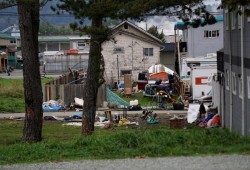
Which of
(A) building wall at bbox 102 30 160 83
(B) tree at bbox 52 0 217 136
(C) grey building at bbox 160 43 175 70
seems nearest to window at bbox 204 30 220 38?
(A) building wall at bbox 102 30 160 83

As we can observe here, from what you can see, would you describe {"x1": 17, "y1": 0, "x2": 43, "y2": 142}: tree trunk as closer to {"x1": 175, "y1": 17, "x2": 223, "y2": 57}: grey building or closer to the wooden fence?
the wooden fence

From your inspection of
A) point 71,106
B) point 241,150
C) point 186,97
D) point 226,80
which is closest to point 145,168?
point 241,150

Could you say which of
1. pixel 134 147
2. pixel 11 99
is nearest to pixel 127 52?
pixel 11 99

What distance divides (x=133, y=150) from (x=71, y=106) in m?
31.8

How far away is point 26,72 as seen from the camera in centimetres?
2059

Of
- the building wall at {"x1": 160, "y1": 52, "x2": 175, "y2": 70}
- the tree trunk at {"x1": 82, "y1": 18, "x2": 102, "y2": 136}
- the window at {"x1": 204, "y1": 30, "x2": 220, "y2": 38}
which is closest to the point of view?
the tree trunk at {"x1": 82, "y1": 18, "x2": 102, "y2": 136}

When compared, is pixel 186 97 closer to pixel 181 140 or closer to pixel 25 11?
pixel 25 11

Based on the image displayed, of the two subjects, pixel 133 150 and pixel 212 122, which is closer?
pixel 133 150

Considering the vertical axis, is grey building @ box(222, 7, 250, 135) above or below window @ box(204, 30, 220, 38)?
below

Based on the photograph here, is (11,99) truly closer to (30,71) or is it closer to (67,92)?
(67,92)

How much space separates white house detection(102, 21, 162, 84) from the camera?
211 ft

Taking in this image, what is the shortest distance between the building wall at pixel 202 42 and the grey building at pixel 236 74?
3219 centimetres

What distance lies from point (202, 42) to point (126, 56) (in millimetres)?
8869

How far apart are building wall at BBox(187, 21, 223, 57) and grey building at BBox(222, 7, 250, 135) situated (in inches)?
1267
